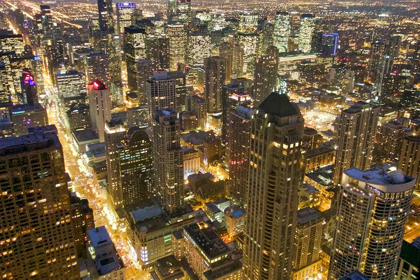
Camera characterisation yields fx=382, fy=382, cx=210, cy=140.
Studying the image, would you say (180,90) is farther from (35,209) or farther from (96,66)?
(35,209)

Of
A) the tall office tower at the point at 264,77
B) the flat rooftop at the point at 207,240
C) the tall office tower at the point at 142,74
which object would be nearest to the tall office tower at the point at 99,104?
the tall office tower at the point at 142,74

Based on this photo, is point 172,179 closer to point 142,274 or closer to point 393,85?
point 142,274

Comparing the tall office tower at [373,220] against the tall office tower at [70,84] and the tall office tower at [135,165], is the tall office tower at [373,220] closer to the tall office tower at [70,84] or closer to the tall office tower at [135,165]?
the tall office tower at [135,165]

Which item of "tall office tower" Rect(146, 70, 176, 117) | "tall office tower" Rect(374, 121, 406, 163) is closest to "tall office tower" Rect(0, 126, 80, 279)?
"tall office tower" Rect(146, 70, 176, 117)

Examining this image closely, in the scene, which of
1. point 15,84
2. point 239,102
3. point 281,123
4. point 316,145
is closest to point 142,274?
point 281,123

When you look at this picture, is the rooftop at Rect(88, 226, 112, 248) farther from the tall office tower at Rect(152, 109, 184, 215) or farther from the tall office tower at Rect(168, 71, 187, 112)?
the tall office tower at Rect(168, 71, 187, 112)

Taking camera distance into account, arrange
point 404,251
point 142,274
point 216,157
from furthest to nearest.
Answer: point 216,157
point 142,274
point 404,251
